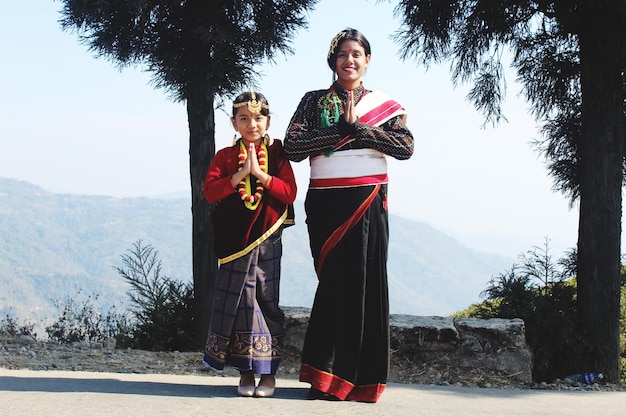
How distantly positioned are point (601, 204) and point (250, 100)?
486 centimetres

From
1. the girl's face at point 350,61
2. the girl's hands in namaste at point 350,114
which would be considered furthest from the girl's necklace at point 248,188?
the girl's face at point 350,61

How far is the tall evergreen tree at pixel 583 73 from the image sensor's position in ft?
27.4

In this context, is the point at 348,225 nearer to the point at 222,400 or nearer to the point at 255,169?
the point at 255,169

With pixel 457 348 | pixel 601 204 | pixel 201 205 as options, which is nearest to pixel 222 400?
pixel 457 348

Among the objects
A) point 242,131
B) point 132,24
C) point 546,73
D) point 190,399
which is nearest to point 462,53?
point 546,73

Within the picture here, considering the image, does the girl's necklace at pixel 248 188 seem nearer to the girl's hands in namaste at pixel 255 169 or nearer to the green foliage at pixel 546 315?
the girl's hands in namaste at pixel 255 169

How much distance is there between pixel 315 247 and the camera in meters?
4.98

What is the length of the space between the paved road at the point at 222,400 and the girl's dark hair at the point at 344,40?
210 centimetres

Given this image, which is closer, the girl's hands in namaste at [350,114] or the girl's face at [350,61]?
the girl's hands in namaste at [350,114]

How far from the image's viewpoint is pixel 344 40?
4949 millimetres

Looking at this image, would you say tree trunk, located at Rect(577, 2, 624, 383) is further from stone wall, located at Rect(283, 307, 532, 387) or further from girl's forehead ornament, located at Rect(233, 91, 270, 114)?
girl's forehead ornament, located at Rect(233, 91, 270, 114)

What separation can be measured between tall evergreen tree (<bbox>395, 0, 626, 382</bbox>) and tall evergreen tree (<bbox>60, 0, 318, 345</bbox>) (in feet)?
5.54

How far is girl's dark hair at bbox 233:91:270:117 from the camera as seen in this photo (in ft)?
16.2

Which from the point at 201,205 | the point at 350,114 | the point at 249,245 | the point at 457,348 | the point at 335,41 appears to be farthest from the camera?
the point at 201,205
